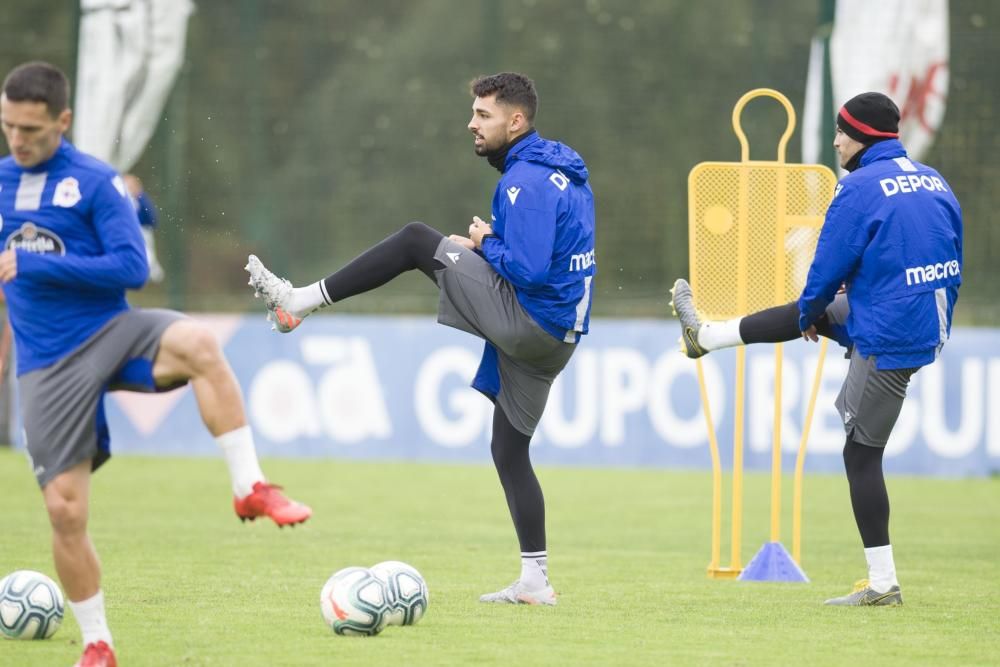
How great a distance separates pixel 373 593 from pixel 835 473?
9175 mm

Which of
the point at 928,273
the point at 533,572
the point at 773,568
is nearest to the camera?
the point at 928,273

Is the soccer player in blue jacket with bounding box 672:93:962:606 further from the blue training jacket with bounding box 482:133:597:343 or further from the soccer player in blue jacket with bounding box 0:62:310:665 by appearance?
the soccer player in blue jacket with bounding box 0:62:310:665

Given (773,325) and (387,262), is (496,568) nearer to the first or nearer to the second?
(773,325)

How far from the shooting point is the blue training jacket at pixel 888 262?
23.2 ft

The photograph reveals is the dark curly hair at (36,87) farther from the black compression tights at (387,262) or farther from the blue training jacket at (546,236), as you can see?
the blue training jacket at (546,236)

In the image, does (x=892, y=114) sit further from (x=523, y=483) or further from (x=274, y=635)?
(x=274, y=635)

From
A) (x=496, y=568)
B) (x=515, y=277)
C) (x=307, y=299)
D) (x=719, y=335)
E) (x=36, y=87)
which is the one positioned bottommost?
(x=496, y=568)

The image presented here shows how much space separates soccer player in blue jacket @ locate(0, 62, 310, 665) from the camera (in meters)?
5.48

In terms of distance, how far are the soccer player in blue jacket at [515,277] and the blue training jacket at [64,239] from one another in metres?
1.40

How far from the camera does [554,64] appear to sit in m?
16.3

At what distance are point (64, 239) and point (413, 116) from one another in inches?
436

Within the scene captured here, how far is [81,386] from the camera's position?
5516 mm

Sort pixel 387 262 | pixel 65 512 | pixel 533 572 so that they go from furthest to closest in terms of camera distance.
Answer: pixel 533 572
pixel 387 262
pixel 65 512

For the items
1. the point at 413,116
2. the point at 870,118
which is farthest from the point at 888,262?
the point at 413,116
